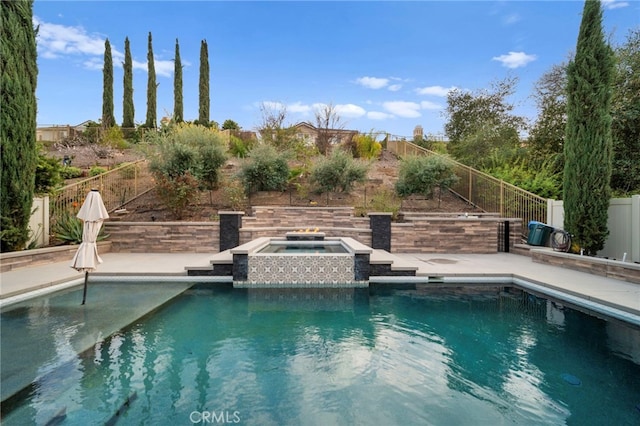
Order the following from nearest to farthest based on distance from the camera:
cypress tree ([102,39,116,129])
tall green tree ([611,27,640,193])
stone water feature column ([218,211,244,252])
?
stone water feature column ([218,211,244,252]) < tall green tree ([611,27,640,193]) < cypress tree ([102,39,116,129])

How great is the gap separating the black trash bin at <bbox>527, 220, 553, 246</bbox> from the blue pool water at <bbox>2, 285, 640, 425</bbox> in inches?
189

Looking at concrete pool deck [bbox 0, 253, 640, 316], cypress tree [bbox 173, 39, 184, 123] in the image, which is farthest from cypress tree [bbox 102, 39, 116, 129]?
concrete pool deck [bbox 0, 253, 640, 316]

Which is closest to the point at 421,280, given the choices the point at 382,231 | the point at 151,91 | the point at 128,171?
the point at 382,231

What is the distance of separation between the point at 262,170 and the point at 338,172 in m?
2.84

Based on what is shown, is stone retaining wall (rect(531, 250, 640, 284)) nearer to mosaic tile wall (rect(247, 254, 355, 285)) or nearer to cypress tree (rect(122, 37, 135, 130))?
mosaic tile wall (rect(247, 254, 355, 285))

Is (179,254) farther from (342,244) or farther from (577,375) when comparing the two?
(577,375)

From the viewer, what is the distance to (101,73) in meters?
26.4

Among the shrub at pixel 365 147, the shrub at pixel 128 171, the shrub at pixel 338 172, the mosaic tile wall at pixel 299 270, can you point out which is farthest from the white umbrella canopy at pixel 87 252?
the shrub at pixel 365 147

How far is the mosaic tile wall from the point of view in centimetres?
643

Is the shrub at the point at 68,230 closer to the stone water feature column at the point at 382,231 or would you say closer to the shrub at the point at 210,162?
the shrub at the point at 210,162

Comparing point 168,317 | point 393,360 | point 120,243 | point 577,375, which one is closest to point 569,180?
point 577,375

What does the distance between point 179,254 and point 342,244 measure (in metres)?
4.71

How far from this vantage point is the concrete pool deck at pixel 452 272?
16.9 feet

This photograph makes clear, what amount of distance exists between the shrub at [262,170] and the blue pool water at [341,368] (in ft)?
25.2
